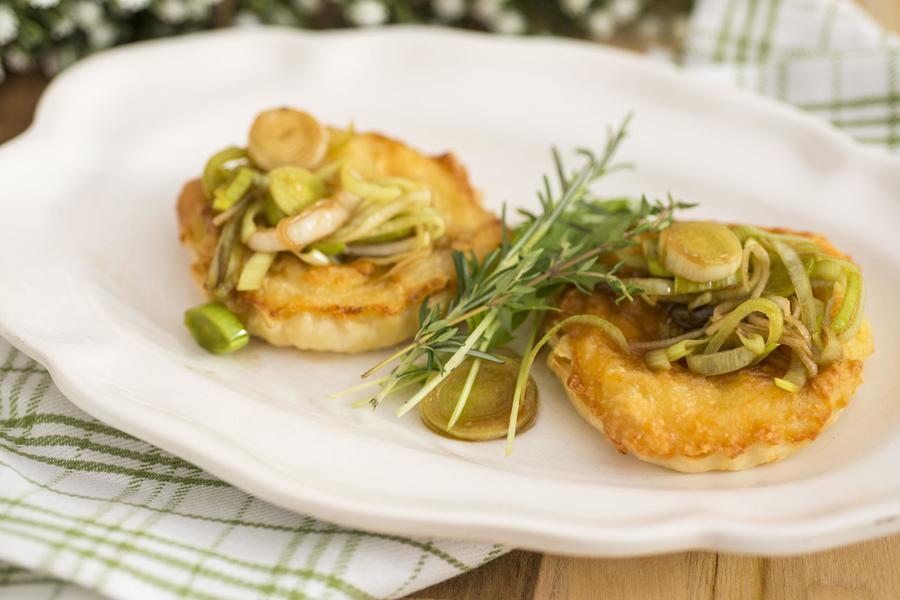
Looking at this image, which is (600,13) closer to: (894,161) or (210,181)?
(894,161)

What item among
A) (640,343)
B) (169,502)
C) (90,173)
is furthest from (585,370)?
(90,173)

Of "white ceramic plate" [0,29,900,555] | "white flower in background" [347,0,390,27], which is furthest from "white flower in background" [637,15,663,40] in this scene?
"white flower in background" [347,0,390,27]

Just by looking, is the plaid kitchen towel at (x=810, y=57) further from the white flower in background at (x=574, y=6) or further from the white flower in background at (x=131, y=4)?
the white flower in background at (x=131, y=4)

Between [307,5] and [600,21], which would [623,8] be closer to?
[600,21]

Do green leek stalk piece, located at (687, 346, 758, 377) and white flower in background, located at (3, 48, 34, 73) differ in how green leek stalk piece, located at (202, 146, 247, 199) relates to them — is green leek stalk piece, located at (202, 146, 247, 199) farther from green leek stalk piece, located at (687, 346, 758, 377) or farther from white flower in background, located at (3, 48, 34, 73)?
white flower in background, located at (3, 48, 34, 73)

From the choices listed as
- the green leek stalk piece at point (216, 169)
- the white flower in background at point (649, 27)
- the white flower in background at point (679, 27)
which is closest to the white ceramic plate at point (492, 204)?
the green leek stalk piece at point (216, 169)

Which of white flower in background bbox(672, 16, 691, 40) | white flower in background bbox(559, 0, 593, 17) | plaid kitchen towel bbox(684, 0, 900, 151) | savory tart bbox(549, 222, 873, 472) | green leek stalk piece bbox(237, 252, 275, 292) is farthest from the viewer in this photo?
white flower in background bbox(672, 16, 691, 40)
